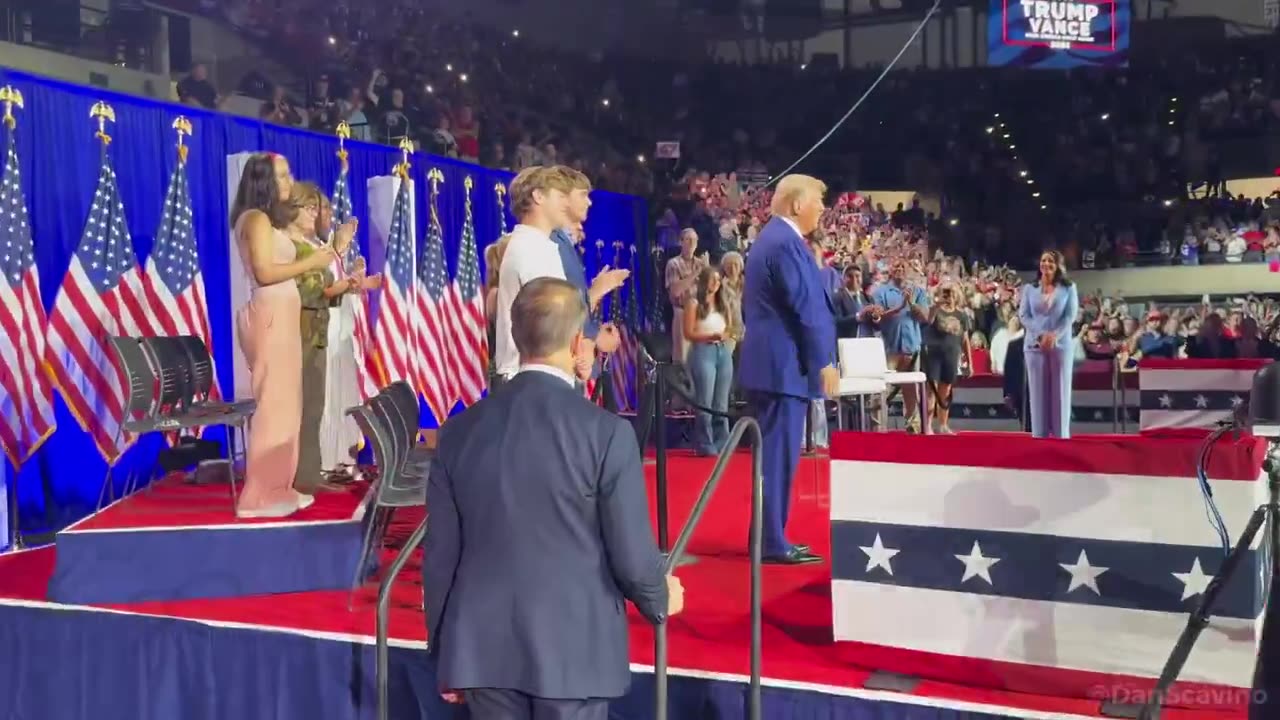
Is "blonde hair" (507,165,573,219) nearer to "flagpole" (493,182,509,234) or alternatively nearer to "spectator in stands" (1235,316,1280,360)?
"flagpole" (493,182,509,234)

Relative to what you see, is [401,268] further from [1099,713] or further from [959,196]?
[959,196]

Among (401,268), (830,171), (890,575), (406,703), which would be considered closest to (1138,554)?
(890,575)

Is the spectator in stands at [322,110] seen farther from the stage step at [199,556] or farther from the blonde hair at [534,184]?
the blonde hair at [534,184]

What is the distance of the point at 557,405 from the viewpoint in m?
2.43

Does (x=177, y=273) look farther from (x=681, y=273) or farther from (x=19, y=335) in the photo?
(x=681, y=273)

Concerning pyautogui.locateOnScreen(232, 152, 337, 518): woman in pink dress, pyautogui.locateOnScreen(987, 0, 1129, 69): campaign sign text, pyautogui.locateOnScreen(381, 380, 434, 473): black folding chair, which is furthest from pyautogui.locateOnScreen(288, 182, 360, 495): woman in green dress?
pyautogui.locateOnScreen(987, 0, 1129, 69): campaign sign text

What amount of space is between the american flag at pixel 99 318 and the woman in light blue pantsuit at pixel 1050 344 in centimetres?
586

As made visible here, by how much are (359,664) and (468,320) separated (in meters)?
7.10

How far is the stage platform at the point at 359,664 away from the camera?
3.24 meters

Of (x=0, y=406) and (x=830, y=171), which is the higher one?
(x=830, y=171)

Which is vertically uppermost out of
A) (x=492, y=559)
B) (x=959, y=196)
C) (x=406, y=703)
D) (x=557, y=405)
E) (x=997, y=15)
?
(x=997, y=15)

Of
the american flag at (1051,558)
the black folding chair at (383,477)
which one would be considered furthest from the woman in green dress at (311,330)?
the american flag at (1051,558)

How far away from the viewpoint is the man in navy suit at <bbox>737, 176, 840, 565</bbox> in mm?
4949

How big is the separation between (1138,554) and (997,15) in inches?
603
